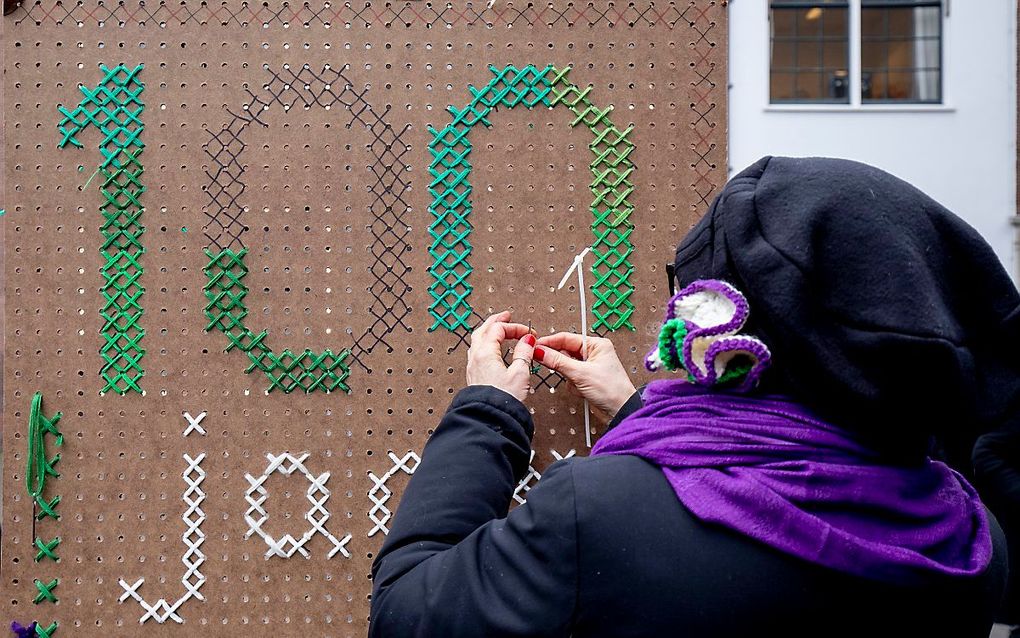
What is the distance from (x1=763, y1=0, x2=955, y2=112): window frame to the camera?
262 cm

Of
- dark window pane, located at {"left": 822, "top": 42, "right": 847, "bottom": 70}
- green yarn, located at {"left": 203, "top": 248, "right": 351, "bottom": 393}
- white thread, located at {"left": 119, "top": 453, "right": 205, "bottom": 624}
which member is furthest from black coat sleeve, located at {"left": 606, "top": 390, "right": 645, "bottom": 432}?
dark window pane, located at {"left": 822, "top": 42, "right": 847, "bottom": 70}

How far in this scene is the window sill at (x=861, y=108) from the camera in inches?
104

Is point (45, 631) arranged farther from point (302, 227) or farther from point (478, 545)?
point (478, 545)

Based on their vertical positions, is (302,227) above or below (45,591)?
above

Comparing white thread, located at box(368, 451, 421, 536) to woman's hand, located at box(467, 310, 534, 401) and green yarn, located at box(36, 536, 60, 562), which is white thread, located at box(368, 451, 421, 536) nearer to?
woman's hand, located at box(467, 310, 534, 401)

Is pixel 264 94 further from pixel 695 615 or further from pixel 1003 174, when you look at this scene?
pixel 1003 174

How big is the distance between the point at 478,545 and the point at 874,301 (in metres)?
0.46

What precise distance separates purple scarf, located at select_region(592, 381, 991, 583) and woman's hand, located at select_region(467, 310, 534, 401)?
384 millimetres

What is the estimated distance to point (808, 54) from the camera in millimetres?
3766

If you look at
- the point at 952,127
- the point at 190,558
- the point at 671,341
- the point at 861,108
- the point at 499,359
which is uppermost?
the point at 861,108

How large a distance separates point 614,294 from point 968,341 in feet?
2.28

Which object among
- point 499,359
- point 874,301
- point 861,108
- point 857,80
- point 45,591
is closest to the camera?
point 874,301

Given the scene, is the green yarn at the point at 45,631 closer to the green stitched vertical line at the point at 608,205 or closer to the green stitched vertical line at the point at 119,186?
the green stitched vertical line at the point at 119,186

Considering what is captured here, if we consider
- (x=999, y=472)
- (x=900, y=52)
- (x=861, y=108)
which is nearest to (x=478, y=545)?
(x=999, y=472)
